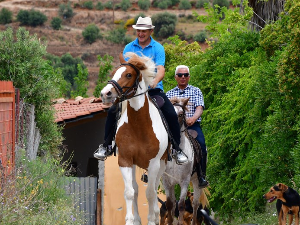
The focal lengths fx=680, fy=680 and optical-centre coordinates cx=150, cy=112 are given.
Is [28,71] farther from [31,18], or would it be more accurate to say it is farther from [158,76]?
[31,18]

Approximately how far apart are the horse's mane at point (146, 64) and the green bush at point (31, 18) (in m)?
82.9

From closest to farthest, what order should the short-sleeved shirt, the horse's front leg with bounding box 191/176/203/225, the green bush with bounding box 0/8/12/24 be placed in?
the short-sleeved shirt < the horse's front leg with bounding box 191/176/203/225 < the green bush with bounding box 0/8/12/24

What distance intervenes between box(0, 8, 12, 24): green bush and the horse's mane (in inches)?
3377

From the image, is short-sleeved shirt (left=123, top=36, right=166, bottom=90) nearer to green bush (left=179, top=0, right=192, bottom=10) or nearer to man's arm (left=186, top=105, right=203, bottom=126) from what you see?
man's arm (left=186, top=105, right=203, bottom=126)

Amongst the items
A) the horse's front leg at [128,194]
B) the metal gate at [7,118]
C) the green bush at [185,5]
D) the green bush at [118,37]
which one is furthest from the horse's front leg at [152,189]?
the green bush at [185,5]

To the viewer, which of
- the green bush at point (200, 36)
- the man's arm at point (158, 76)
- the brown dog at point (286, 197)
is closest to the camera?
the man's arm at point (158, 76)

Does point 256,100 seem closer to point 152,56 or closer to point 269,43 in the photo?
point 269,43

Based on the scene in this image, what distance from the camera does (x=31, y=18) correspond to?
90.9m

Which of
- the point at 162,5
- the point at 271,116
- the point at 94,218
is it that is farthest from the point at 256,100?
the point at 162,5

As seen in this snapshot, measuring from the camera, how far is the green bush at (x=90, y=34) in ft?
286

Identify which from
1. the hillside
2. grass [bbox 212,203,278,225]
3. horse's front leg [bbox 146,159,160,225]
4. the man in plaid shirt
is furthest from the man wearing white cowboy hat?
the hillside

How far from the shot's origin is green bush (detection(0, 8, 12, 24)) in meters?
92.6

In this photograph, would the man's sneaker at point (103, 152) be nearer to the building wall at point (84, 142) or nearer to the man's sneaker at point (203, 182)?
the man's sneaker at point (203, 182)

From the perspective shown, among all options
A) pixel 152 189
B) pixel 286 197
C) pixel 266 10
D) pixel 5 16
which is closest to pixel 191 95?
pixel 286 197
